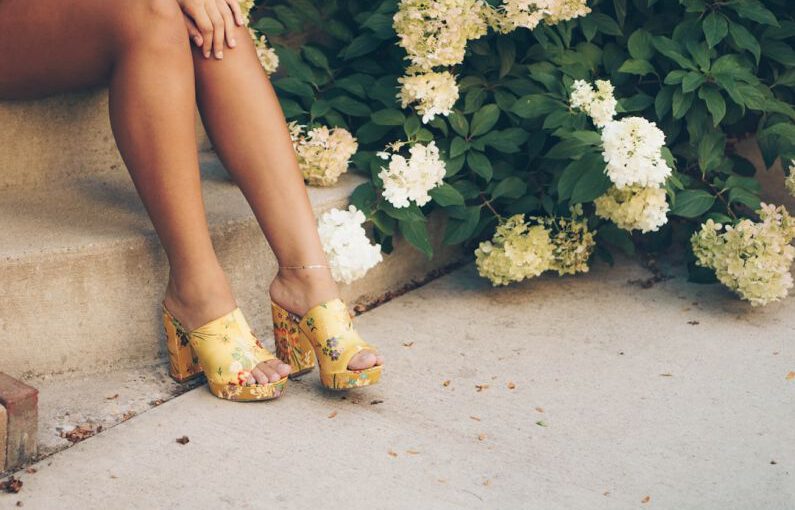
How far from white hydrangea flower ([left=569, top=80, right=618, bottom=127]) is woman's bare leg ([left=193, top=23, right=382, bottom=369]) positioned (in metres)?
0.85

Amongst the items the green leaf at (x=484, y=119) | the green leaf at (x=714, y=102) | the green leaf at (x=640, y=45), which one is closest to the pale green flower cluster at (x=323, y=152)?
the green leaf at (x=484, y=119)

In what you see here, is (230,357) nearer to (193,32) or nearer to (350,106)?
(193,32)

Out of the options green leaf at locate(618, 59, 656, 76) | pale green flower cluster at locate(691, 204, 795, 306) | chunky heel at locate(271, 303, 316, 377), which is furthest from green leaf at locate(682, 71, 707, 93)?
chunky heel at locate(271, 303, 316, 377)

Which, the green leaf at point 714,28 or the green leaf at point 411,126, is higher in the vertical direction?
the green leaf at point 714,28

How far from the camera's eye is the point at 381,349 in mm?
2525

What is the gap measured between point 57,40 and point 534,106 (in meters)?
1.27

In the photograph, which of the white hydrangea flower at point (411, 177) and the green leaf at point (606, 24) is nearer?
the white hydrangea flower at point (411, 177)

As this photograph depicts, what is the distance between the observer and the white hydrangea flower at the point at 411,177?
2672 millimetres

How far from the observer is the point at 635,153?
8.35 feet

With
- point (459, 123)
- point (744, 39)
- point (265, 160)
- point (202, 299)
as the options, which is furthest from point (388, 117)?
point (744, 39)

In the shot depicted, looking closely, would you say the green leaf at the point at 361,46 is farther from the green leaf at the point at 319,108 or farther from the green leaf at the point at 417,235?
the green leaf at the point at 417,235

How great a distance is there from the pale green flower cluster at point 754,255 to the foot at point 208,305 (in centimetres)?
123

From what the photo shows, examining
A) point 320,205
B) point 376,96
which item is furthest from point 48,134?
point 376,96

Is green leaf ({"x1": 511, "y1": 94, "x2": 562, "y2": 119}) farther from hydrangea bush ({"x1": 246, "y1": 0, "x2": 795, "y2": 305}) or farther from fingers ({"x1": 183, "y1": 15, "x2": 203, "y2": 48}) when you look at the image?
fingers ({"x1": 183, "y1": 15, "x2": 203, "y2": 48})
